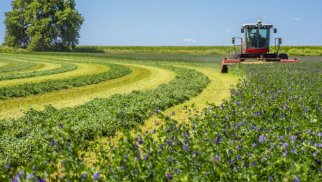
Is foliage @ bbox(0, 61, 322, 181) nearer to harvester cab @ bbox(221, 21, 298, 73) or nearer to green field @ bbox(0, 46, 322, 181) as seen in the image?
green field @ bbox(0, 46, 322, 181)

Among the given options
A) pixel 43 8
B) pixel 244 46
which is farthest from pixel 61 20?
pixel 244 46

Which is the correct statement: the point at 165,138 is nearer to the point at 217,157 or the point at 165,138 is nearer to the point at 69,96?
the point at 217,157

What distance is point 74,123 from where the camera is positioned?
11383 mm

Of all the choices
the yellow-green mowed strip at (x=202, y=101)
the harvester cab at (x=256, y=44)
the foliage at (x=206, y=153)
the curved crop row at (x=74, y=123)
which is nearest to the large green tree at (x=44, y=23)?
the harvester cab at (x=256, y=44)

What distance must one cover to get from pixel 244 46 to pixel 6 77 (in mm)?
17732

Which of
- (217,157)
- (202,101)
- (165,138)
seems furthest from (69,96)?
(217,157)

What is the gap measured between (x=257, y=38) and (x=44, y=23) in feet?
196

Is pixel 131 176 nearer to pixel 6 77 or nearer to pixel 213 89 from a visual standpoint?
pixel 213 89

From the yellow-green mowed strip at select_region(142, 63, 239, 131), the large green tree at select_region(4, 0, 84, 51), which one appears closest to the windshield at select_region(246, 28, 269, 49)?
the yellow-green mowed strip at select_region(142, 63, 239, 131)

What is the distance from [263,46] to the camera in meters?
32.4

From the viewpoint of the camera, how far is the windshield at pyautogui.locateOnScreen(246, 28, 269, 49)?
105ft

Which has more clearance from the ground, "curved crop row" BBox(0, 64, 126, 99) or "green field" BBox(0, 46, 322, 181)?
"green field" BBox(0, 46, 322, 181)

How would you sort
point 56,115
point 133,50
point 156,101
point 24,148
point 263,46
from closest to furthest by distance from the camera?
point 24,148 < point 56,115 < point 156,101 < point 263,46 < point 133,50

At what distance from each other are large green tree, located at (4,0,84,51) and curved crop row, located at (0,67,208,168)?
231 feet
